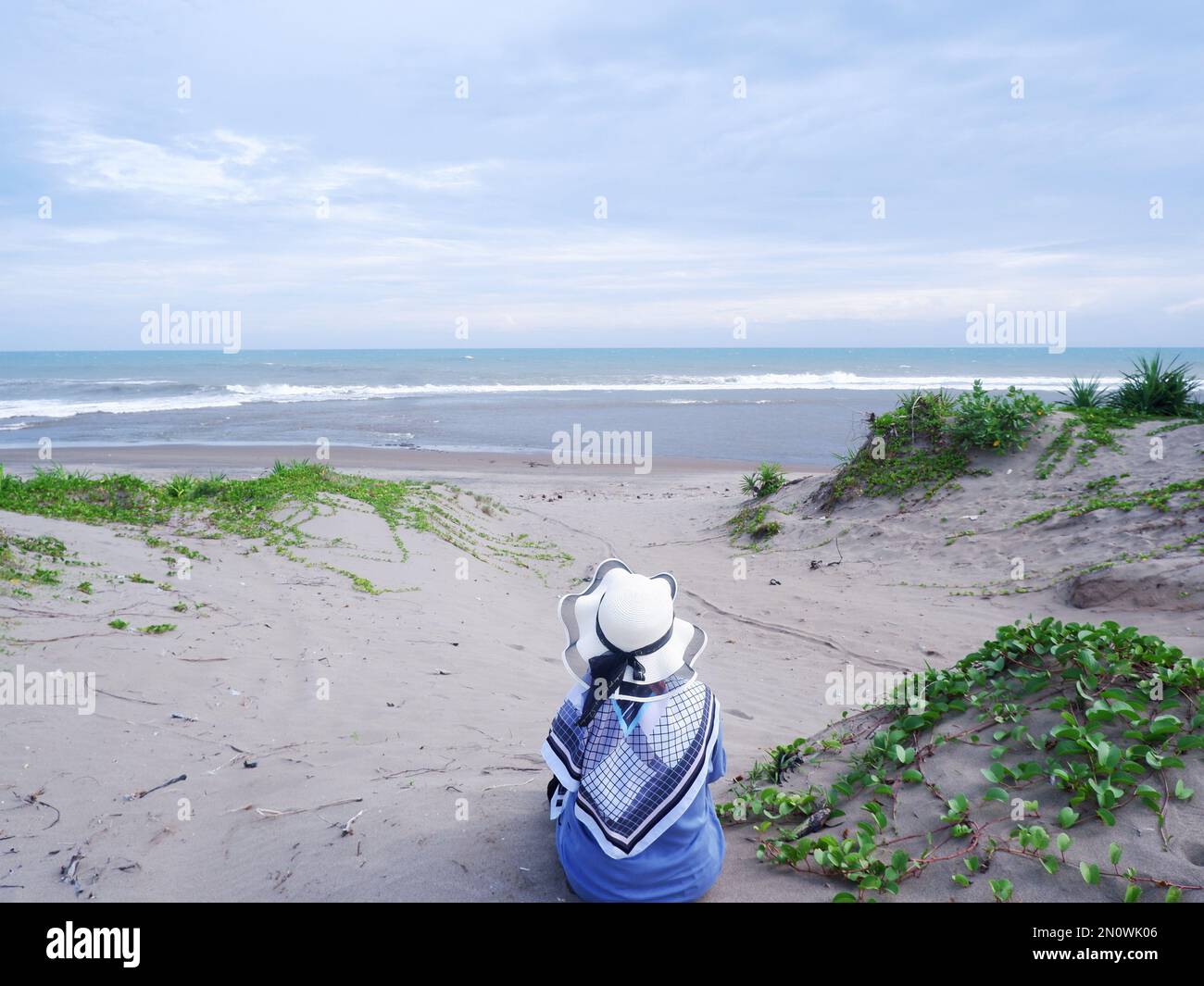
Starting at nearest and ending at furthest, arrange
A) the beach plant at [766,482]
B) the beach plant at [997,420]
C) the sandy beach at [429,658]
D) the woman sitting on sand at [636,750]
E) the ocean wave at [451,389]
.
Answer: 1. the woman sitting on sand at [636,750]
2. the sandy beach at [429,658]
3. the beach plant at [997,420]
4. the beach plant at [766,482]
5. the ocean wave at [451,389]

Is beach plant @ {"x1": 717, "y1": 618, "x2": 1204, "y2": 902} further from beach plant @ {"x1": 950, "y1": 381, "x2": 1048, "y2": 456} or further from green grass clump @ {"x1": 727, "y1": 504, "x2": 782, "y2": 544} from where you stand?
beach plant @ {"x1": 950, "y1": 381, "x2": 1048, "y2": 456}

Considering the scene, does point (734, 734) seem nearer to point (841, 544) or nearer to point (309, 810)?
point (309, 810)

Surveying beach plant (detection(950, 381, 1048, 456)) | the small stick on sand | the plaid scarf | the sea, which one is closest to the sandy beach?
the small stick on sand

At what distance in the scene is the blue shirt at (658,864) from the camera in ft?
9.61

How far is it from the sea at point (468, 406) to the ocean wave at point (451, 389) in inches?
4.0

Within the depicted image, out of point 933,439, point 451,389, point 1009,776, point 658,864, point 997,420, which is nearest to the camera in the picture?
point 658,864

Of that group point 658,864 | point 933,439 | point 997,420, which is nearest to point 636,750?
point 658,864

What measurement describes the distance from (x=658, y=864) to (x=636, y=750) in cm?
42

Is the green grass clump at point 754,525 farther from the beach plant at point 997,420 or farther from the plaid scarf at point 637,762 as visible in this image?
the plaid scarf at point 637,762

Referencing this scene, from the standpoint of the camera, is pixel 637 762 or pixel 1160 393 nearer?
pixel 637 762

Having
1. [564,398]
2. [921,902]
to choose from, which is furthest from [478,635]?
[564,398]

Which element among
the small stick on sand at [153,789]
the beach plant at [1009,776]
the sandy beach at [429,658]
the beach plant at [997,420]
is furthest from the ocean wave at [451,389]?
the beach plant at [1009,776]

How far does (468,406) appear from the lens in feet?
114

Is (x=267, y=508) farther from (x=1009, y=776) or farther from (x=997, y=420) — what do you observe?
(x=997, y=420)
